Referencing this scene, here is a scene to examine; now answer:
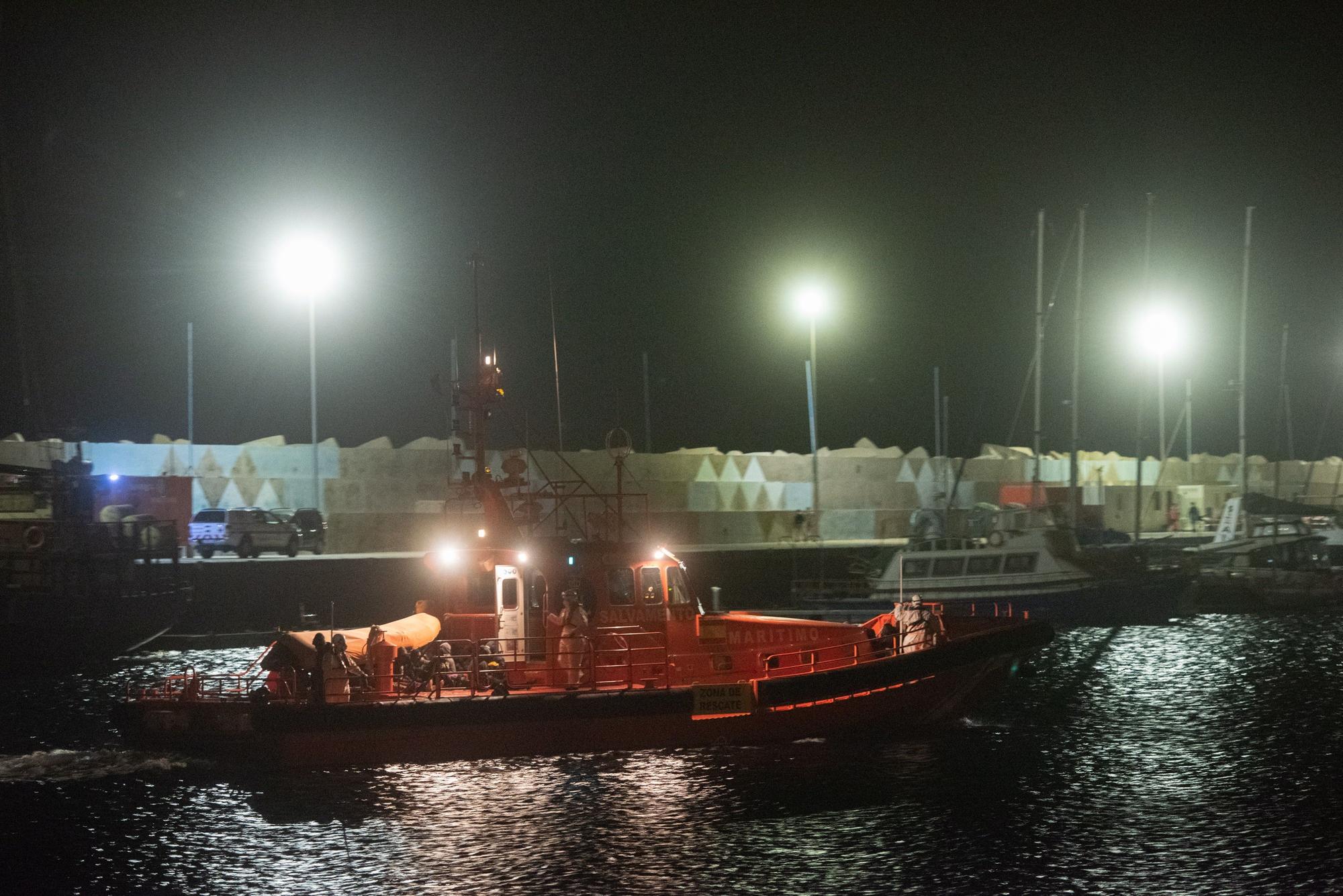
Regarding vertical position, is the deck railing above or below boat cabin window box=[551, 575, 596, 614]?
below

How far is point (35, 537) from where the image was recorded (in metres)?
28.5

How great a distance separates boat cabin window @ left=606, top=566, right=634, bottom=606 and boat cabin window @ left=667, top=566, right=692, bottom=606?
542mm

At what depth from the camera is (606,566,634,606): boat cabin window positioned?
56.4 feet

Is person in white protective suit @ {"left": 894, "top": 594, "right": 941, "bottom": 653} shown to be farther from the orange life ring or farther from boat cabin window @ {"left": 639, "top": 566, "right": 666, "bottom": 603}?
the orange life ring

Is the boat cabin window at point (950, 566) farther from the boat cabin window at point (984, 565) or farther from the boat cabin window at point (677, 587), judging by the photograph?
the boat cabin window at point (677, 587)

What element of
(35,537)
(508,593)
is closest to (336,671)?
(508,593)

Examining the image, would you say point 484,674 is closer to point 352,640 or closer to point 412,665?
point 412,665

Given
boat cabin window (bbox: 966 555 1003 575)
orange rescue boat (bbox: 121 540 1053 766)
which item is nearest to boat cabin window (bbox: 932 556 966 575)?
boat cabin window (bbox: 966 555 1003 575)

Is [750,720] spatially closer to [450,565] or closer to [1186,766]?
[450,565]

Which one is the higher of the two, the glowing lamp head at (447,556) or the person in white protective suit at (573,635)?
the glowing lamp head at (447,556)

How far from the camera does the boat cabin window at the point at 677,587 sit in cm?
1741

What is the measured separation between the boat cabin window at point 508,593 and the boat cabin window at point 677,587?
6.90 ft

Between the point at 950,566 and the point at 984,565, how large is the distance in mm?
865

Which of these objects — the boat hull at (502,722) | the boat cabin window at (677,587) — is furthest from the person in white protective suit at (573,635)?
the boat cabin window at (677,587)
